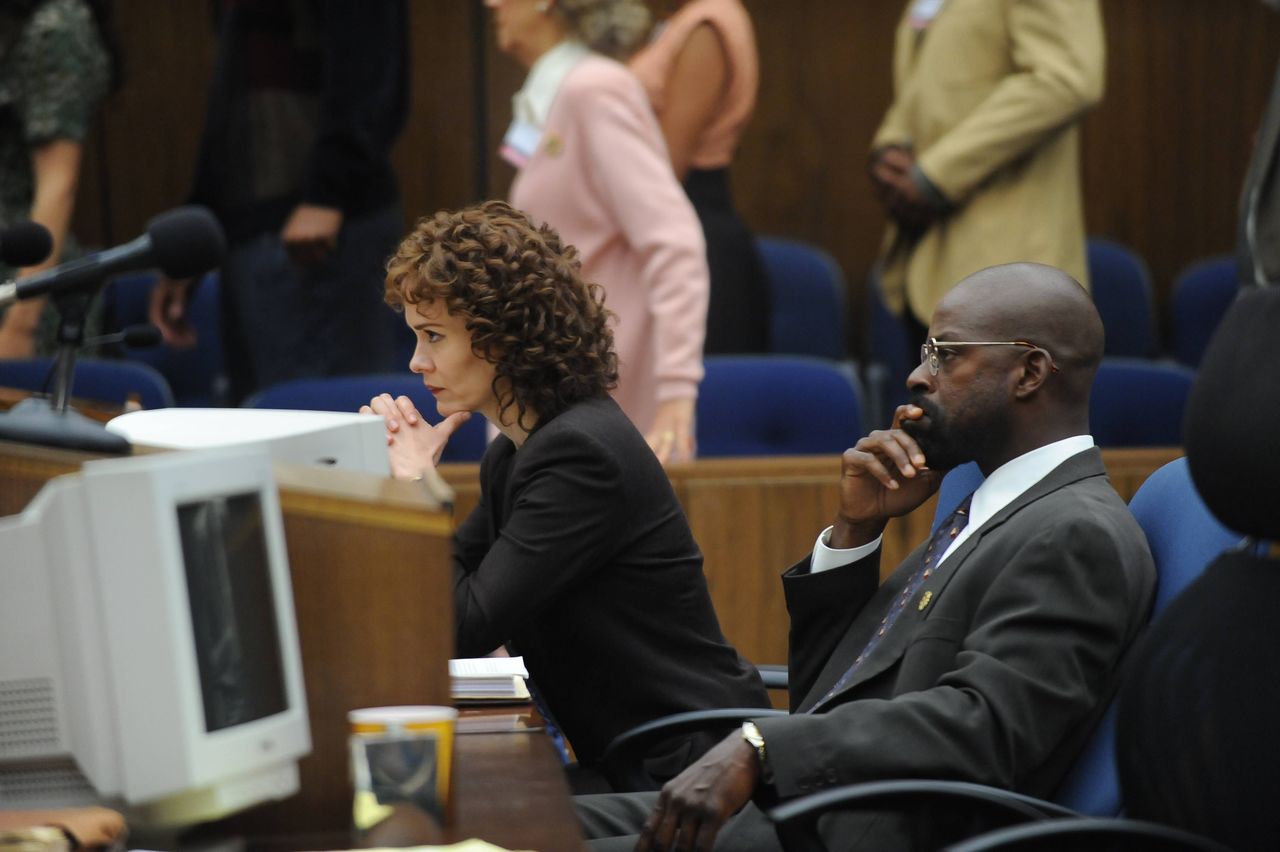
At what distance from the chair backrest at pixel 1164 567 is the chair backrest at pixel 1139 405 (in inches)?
75.4

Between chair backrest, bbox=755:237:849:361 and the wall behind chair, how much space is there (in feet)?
3.00

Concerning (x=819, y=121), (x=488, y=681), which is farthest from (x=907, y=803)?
(x=819, y=121)

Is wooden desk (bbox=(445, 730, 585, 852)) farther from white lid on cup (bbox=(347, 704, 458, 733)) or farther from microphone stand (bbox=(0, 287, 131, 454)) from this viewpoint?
microphone stand (bbox=(0, 287, 131, 454))

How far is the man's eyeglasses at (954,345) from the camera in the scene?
7.54 feet

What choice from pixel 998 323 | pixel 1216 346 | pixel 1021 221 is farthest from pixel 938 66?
pixel 1216 346

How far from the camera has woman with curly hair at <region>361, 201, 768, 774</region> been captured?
2.52m

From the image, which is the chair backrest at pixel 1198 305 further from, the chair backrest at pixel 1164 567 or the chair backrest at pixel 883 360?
the chair backrest at pixel 1164 567

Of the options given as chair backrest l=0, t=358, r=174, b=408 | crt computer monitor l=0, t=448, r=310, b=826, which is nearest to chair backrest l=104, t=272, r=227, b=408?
chair backrest l=0, t=358, r=174, b=408

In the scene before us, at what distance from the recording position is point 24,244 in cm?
230

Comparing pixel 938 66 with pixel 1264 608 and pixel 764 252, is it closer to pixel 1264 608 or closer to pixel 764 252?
pixel 764 252

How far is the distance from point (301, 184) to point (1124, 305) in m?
2.70

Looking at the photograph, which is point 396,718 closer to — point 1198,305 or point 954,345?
point 954,345

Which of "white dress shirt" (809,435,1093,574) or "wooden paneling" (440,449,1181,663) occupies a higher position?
"white dress shirt" (809,435,1093,574)

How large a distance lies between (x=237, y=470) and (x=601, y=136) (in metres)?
2.15
